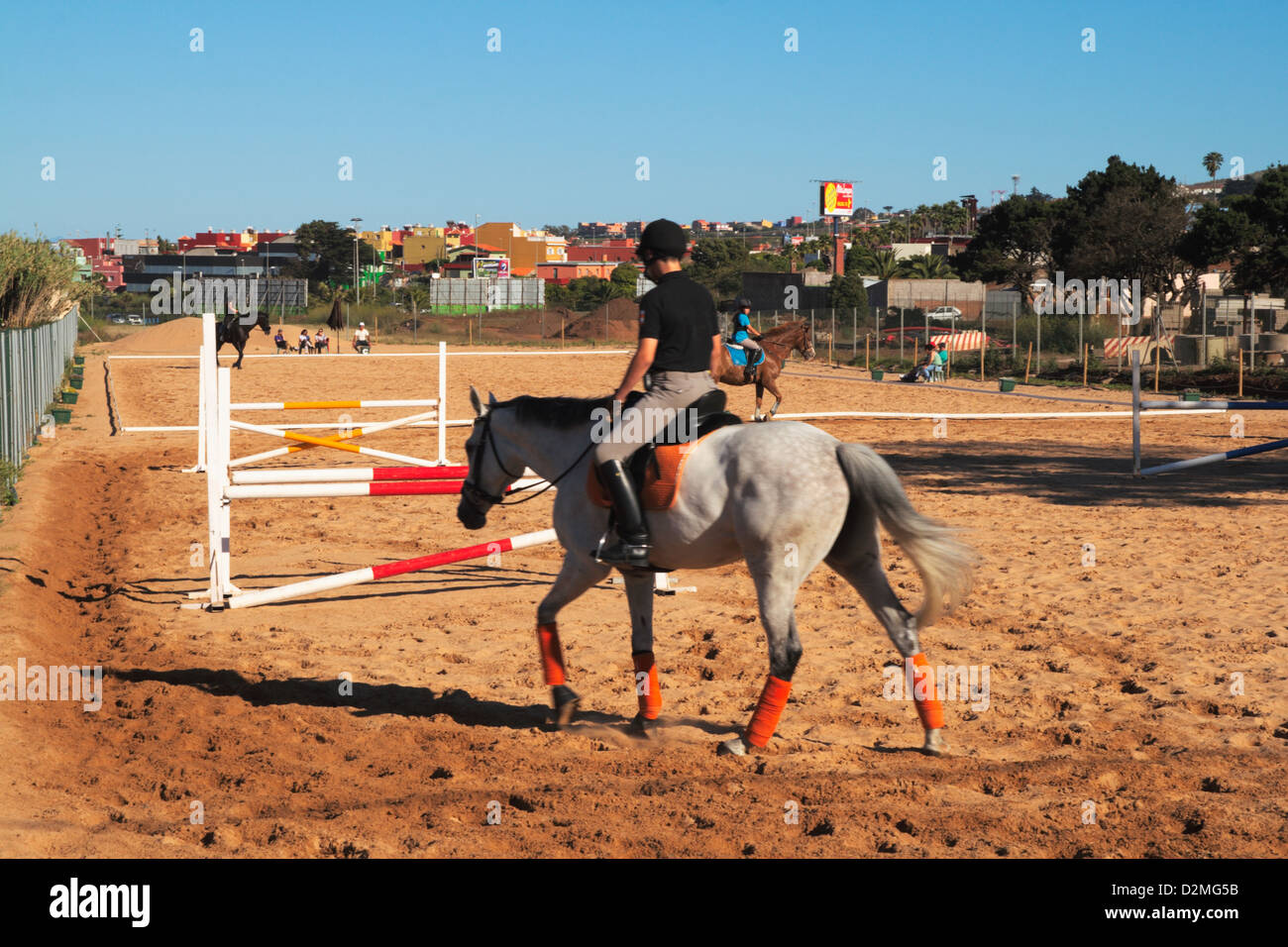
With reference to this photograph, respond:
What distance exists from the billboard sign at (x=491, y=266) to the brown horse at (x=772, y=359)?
87.9 m

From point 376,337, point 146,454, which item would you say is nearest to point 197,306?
point 376,337

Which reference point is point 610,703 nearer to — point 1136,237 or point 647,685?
point 647,685

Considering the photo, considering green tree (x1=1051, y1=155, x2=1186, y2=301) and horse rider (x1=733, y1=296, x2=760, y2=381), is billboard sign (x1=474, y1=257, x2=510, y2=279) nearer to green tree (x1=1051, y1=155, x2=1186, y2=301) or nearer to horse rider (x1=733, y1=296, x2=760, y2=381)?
green tree (x1=1051, y1=155, x2=1186, y2=301)

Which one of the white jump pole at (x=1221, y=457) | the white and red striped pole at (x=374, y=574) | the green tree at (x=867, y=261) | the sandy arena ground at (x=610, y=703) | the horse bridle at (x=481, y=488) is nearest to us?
the sandy arena ground at (x=610, y=703)

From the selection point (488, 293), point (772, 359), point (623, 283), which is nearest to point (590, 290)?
point (623, 283)

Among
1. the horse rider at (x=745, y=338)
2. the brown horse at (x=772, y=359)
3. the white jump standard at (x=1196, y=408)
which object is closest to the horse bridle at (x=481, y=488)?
the white jump standard at (x=1196, y=408)

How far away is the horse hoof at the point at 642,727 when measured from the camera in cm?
590

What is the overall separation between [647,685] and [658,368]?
67.3 inches

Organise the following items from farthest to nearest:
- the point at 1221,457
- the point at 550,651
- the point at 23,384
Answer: the point at 23,384
the point at 1221,457
the point at 550,651

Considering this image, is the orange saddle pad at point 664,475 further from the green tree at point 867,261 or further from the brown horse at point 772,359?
the green tree at point 867,261

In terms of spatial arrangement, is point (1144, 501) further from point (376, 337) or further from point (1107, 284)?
point (376, 337)

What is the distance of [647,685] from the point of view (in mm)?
5977

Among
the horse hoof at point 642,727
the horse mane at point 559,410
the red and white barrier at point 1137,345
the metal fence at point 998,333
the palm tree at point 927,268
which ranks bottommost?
the horse hoof at point 642,727

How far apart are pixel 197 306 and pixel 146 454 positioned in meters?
68.5
